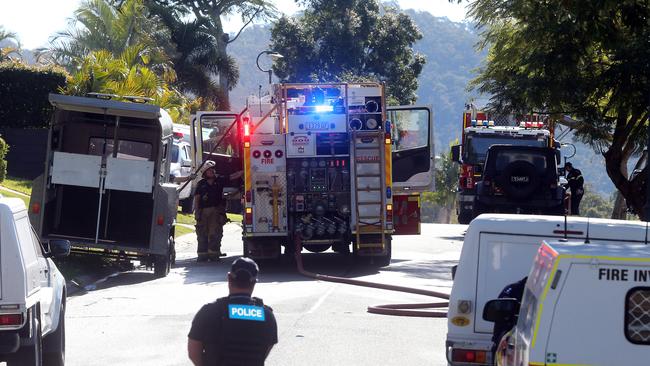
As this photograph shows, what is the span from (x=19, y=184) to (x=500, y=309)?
24438 millimetres

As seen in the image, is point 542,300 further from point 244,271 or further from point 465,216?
point 465,216

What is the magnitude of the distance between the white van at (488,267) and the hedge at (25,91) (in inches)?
981

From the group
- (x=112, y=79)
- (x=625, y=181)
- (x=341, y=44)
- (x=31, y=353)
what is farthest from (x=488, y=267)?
(x=341, y=44)

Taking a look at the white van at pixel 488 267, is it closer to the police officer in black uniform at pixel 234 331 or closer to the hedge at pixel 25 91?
the police officer in black uniform at pixel 234 331

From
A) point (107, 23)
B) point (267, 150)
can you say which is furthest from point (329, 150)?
point (107, 23)

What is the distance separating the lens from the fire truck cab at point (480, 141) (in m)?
30.2

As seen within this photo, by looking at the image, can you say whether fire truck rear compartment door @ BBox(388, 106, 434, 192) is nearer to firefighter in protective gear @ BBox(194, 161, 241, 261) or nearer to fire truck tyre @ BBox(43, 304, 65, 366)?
firefighter in protective gear @ BBox(194, 161, 241, 261)

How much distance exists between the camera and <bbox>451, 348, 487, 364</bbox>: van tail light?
852 centimetres

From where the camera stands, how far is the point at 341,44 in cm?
5966

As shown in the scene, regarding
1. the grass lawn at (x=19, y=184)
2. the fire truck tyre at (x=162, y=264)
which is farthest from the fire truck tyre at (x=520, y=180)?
the grass lawn at (x=19, y=184)

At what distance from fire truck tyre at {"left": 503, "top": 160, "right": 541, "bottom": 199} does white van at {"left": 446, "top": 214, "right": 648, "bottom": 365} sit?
15571 millimetres

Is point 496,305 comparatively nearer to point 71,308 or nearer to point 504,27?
point 71,308

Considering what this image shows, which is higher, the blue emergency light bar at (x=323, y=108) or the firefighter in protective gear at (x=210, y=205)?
the blue emergency light bar at (x=323, y=108)

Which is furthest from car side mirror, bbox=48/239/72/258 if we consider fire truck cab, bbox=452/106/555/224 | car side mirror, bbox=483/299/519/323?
fire truck cab, bbox=452/106/555/224
